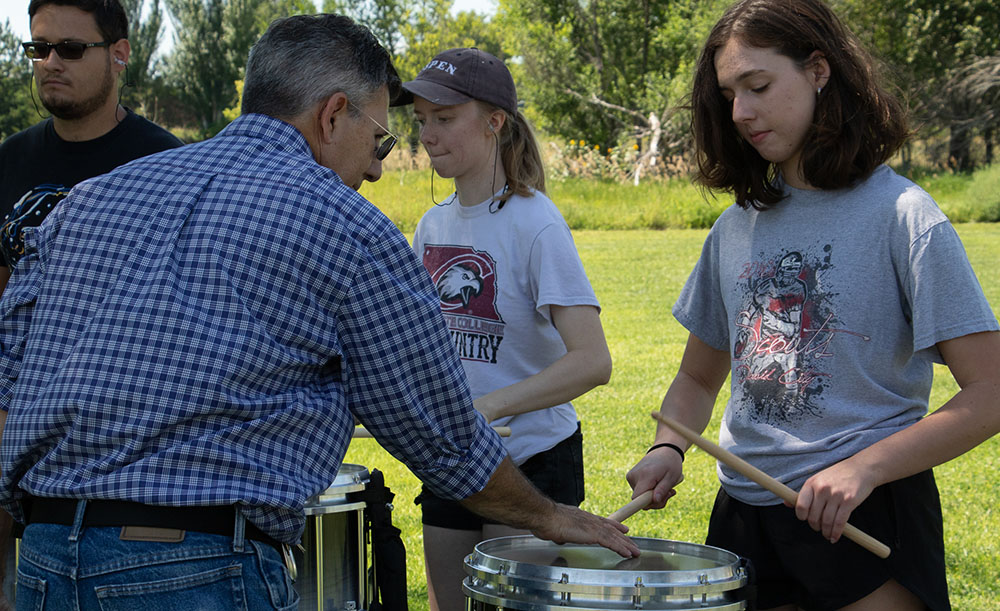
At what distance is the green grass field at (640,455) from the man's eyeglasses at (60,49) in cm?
265

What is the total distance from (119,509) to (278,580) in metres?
0.30

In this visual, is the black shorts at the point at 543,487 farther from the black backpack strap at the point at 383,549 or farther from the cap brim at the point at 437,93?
the cap brim at the point at 437,93

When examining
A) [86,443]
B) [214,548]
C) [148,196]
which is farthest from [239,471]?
[148,196]

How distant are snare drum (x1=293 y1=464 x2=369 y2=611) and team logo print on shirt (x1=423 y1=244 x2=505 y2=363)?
1.66ft

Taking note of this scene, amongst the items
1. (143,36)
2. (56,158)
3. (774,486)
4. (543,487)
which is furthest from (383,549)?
(143,36)

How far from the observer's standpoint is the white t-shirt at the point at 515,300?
9.79 feet

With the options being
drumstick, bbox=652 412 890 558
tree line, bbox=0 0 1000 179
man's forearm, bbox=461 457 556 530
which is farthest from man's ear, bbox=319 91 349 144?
tree line, bbox=0 0 1000 179

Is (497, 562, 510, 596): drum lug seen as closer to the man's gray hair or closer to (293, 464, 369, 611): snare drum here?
(293, 464, 369, 611): snare drum

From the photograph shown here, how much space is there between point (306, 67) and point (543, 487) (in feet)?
4.76

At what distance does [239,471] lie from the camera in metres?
1.80

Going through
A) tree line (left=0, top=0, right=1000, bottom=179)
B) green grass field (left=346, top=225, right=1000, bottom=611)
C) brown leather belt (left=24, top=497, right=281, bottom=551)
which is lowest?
green grass field (left=346, top=225, right=1000, bottom=611)

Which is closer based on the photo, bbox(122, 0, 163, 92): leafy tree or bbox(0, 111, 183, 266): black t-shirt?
bbox(0, 111, 183, 266): black t-shirt

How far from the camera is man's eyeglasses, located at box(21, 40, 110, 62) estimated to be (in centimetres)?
321

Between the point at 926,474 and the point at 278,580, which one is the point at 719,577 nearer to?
the point at 926,474
